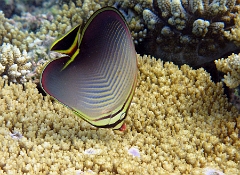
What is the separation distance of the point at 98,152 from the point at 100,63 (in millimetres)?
796

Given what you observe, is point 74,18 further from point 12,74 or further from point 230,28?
point 230,28

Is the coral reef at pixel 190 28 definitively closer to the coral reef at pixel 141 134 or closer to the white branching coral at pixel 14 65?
the coral reef at pixel 141 134

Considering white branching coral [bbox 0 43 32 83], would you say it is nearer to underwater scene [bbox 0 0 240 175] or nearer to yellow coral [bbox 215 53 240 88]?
underwater scene [bbox 0 0 240 175]

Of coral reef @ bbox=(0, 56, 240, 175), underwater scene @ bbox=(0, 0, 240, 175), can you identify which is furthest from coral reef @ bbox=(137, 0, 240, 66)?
coral reef @ bbox=(0, 56, 240, 175)

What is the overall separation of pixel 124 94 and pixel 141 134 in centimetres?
76

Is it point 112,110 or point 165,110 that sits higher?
Result: point 112,110

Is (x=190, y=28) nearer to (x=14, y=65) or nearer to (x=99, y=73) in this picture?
(x=99, y=73)

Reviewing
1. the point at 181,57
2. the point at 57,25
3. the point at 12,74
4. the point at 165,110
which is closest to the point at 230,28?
the point at 181,57

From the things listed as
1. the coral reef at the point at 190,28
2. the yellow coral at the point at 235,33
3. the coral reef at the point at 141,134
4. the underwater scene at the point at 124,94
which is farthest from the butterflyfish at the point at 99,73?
the yellow coral at the point at 235,33

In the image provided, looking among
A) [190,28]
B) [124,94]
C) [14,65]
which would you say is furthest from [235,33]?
[14,65]

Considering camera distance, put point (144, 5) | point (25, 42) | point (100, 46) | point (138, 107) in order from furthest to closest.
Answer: point (25, 42) < point (144, 5) < point (138, 107) < point (100, 46)

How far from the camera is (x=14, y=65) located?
2.96 m

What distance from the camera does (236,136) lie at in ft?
8.04

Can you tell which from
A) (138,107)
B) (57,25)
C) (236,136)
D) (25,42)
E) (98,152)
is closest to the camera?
(98,152)
